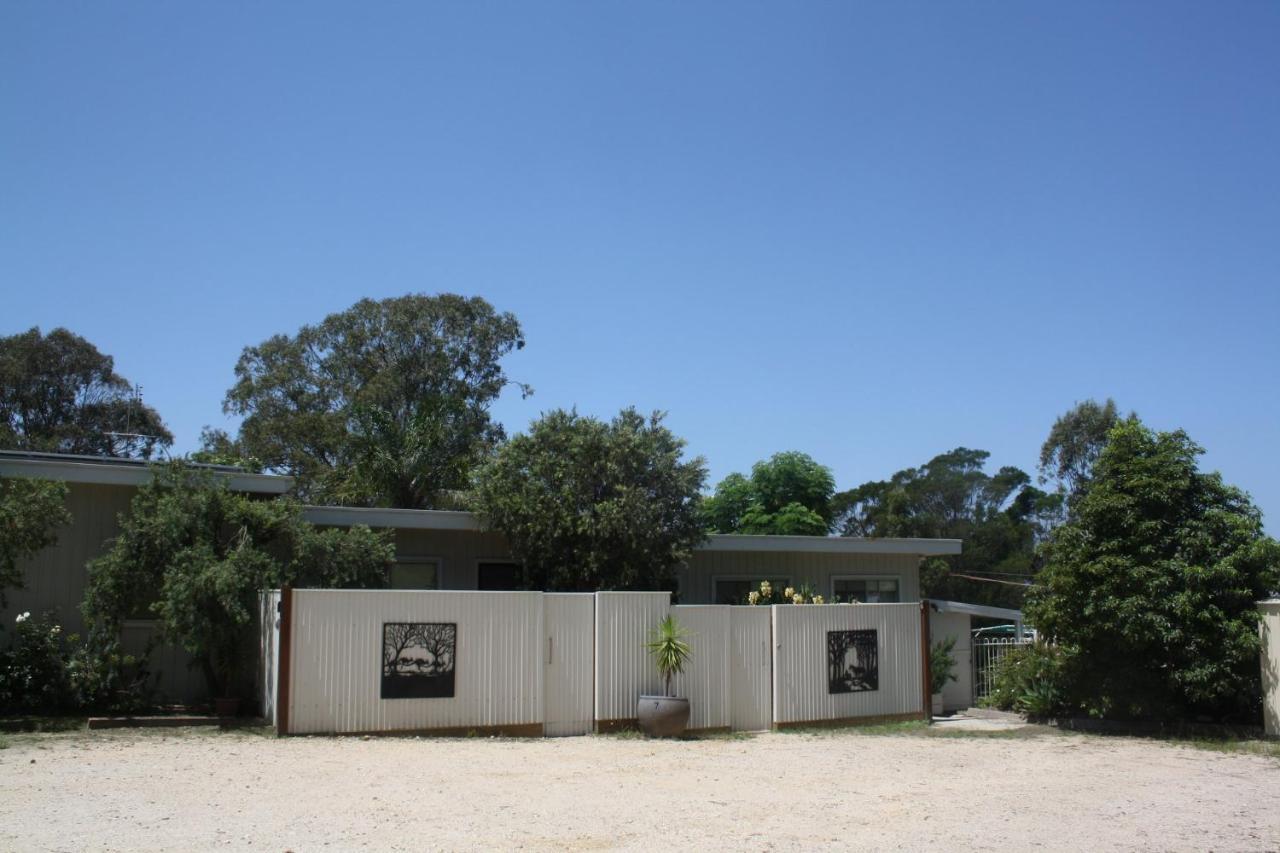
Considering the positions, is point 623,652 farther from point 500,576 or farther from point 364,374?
point 364,374

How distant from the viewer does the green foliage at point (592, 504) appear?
18.2 metres

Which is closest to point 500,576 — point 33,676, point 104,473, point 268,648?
point 268,648

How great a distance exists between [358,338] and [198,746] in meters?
30.8

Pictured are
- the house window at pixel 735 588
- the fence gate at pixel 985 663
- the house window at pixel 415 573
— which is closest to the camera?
the house window at pixel 415 573

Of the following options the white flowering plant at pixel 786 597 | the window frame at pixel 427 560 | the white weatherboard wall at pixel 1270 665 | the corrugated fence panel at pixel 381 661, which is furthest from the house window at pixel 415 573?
the white weatherboard wall at pixel 1270 665

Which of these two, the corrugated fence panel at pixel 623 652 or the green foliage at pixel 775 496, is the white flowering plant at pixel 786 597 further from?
the green foliage at pixel 775 496

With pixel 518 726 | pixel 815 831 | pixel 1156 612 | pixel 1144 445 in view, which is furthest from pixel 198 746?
pixel 1144 445

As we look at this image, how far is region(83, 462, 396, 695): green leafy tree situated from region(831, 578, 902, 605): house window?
10.3m

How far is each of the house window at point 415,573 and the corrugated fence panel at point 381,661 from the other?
4.42m

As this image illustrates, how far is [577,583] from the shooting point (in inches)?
728

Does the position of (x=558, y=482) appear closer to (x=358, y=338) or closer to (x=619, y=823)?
(x=619, y=823)

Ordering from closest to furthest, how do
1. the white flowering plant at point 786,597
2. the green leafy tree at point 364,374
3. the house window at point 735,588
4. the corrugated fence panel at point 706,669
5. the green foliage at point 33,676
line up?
the green foliage at point 33,676, the corrugated fence panel at point 706,669, the white flowering plant at point 786,597, the house window at point 735,588, the green leafy tree at point 364,374

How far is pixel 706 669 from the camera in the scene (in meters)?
16.0

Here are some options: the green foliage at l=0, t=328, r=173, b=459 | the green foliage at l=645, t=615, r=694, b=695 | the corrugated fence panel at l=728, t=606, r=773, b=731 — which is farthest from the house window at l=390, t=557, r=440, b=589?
the green foliage at l=0, t=328, r=173, b=459
